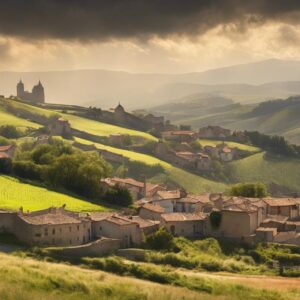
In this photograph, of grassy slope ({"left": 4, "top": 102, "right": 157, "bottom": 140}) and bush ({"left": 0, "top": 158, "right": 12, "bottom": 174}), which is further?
grassy slope ({"left": 4, "top": 102, "right": 157, "bottom": 140})

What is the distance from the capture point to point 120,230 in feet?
177

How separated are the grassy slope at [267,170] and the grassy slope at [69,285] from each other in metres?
80.1

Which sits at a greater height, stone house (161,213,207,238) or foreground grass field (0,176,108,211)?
foreground grass field (0,176,108,211)

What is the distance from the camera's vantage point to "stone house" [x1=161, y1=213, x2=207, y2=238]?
59.6 metres

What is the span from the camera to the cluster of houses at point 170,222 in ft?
170

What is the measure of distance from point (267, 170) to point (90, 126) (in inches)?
1569

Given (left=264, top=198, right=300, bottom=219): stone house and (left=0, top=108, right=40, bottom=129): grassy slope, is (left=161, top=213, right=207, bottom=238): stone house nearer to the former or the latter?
Answer: (left=264, top=198, right=300, bottom=219): stone house

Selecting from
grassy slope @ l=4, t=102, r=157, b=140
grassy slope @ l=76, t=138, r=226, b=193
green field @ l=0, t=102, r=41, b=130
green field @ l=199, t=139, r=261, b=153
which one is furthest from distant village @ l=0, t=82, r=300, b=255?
green field @ l=199, t=139, r=261, b=153

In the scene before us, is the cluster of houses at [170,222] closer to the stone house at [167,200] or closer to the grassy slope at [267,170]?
the stone house at [167,200]

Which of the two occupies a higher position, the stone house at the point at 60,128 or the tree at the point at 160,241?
the stone house at the point at 60,128

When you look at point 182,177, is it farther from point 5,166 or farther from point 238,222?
point 238,222

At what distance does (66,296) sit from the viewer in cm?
3841

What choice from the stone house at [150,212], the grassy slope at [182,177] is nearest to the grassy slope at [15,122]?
the grassy slope at [182,177]

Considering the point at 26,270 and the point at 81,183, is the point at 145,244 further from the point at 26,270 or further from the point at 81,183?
the point at 81,183
